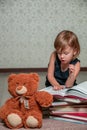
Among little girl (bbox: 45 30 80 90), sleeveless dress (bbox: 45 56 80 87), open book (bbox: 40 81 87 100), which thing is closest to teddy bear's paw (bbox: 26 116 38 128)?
open book (bbox: 40 81 87 100)

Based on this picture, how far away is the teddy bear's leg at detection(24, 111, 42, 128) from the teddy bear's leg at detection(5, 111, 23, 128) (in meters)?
0.02

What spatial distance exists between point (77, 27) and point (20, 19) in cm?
67

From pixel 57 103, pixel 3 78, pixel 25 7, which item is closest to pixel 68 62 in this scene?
pixel 57 103

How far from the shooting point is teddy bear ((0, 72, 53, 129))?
0.79 meters

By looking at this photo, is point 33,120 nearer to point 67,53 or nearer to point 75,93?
point 75,93

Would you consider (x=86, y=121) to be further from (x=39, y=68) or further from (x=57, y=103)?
(x=39, y=68)

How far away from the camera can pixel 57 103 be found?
33.7 inches

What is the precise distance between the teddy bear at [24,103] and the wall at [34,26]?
6.56 ft

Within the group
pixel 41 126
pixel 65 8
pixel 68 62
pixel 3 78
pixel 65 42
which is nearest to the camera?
pixel 41 126

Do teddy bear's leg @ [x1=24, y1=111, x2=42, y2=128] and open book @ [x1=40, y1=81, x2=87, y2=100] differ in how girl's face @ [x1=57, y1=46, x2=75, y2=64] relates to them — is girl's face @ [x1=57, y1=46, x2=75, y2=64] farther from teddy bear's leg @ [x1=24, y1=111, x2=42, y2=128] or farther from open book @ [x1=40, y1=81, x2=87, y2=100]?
teddy bear's leg @ [x1=24, y1=111, x2=42, y2=128]

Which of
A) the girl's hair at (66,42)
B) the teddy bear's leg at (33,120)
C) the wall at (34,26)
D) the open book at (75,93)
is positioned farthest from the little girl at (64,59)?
the wall at (34,26)

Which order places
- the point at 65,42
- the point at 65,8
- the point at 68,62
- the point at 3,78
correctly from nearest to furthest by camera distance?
the point at 65,42 → the point at 68,62 → the point at 3,78 → the point at 65,8

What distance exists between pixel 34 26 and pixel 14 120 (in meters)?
2.08

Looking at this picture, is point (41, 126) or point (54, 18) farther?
point (54, 18)
